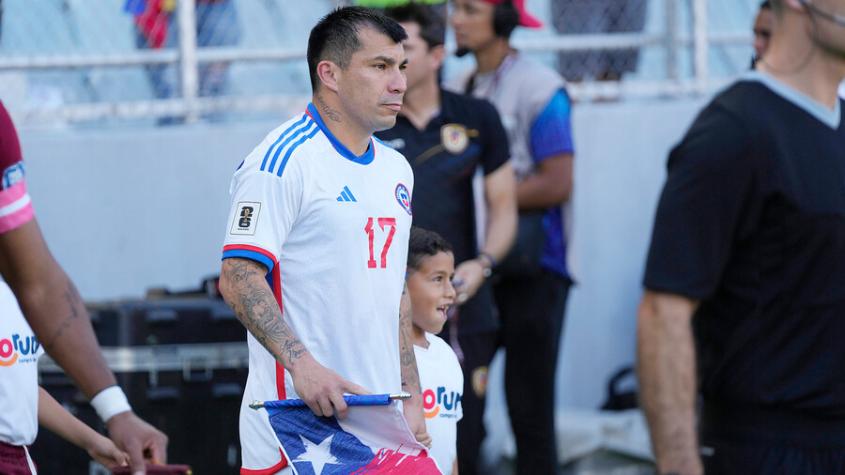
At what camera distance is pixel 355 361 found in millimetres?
3748

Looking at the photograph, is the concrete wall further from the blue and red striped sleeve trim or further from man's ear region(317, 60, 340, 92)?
the blue and red striped sleeve trim

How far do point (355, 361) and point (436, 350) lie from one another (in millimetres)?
1016

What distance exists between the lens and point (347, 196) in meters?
3.73

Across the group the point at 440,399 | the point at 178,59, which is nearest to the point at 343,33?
the point at 440,399

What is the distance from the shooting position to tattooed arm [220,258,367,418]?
11.2ft

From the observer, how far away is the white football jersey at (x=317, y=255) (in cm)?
364

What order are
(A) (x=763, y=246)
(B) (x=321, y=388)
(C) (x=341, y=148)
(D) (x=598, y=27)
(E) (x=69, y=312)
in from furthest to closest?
(D) (x=598, y=27)
(C) (x=341, y=148)
(E) (x=69, y=312)
(B) (x=321, y=388)
(A) (x=763, y=246)

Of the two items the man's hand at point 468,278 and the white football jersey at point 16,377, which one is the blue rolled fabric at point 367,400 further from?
the man's hand at point 468,278

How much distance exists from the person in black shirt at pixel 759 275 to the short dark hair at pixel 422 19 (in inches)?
98.9

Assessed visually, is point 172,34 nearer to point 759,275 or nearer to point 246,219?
point 246,219

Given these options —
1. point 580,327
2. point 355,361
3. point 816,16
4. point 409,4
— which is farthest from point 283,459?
point 580,327

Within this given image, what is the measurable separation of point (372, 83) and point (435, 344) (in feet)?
3.76

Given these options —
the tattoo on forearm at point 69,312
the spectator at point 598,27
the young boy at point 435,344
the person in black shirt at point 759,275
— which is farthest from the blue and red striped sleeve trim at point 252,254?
the spectator at point 598,27

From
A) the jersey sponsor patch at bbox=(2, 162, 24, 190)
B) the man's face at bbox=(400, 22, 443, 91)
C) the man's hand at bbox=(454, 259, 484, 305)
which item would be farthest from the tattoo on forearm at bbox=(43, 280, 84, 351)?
the man's face at bbox=(400, 22, 443, 91)
